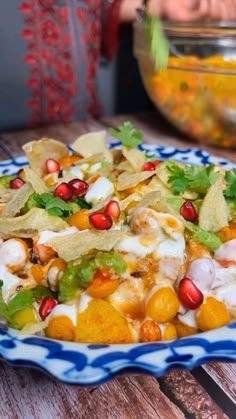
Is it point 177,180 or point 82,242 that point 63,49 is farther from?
point 82,242

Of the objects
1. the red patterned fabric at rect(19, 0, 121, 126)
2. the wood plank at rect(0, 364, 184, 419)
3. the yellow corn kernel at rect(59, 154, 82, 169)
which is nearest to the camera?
the wood plank at rect(0, 364, 184, 419)

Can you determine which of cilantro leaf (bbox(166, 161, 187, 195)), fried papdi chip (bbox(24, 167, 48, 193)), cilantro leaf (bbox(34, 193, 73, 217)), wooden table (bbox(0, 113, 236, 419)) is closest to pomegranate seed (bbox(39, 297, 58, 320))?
wooden table (bbox(0, 113, 236, 419))

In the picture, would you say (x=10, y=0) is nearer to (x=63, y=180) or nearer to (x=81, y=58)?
(x=81, y=58)

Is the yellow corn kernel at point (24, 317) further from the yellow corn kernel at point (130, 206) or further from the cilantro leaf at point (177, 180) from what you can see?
the cilantro leaf at point (177, 180)

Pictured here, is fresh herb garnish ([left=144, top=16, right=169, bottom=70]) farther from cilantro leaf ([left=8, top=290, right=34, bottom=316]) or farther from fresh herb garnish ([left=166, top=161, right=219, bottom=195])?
cilantro leaf ([left=8, top=290, right=34, bottom=316])

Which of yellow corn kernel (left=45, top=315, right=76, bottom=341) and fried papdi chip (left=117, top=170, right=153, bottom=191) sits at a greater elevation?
fried papdi chip (left=117, top=170, right=153, bottom=191)
